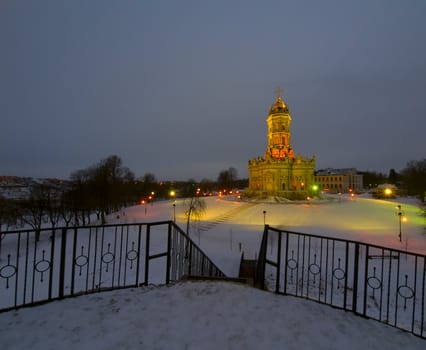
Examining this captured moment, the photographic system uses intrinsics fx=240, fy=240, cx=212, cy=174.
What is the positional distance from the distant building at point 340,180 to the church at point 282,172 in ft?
157

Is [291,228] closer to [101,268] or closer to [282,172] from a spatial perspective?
[101,268]

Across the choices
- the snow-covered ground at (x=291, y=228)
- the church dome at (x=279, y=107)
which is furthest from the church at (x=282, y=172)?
the snow-covered ground at (x=291, y=228)

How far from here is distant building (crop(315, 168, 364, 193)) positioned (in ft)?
319

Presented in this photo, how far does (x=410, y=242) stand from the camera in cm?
2022

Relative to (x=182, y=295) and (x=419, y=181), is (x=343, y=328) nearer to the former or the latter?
(x=182, y=295)

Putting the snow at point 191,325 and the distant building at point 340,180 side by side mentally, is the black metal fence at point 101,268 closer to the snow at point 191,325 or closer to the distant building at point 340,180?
the snow at point 191,325

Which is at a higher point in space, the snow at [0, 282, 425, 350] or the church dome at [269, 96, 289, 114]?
the church dome at [269, 96, 289, 114]

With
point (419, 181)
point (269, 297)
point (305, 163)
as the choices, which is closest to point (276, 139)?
point (305, 163)

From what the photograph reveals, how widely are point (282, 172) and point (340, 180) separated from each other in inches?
2275

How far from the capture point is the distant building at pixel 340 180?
319 ft

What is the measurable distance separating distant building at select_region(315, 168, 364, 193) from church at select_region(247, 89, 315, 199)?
4777cm

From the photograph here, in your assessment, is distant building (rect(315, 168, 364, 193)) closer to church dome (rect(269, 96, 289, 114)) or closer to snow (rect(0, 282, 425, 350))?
church dome (rect(269, 96, 289, 114))

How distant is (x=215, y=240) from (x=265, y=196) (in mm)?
30528

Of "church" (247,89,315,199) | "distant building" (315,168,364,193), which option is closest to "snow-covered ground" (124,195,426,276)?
"church" (247,89,315,199)
